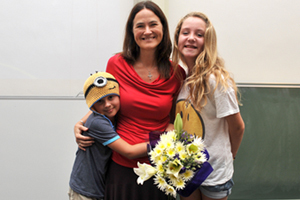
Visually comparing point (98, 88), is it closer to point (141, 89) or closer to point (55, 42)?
point (141, 89)

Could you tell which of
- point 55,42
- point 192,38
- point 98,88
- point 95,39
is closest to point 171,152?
point 98,88

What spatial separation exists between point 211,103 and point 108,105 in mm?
580

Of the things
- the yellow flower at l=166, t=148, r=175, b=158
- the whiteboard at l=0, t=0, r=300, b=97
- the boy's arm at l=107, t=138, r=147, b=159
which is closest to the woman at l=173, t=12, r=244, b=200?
the boy's arm at l=107, t=138, r=147, b=159

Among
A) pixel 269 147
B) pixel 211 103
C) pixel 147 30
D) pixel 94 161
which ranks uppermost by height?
pixel 147 30

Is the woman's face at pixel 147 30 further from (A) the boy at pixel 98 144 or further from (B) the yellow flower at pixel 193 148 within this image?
(B) the yellow flower at pixel 193 148

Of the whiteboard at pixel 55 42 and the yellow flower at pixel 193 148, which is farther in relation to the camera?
the whiteboard at pixel 55 42

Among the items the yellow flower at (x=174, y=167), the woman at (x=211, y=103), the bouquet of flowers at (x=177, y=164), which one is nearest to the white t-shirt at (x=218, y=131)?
the woman at (x=211, y=103)

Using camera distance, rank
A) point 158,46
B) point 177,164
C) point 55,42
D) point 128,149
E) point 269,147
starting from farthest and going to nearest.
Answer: point 269,147 < point 55,42 < point 158,46 < point 128,149 < point 177,164

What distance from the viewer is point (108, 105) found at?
1413 millimetres

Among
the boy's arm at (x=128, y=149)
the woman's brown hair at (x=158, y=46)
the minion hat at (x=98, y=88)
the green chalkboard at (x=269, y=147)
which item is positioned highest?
the woman's brown hair at (x=158, y=46)

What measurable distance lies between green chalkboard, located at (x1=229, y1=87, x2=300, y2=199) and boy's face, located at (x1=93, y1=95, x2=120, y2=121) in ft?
5.09

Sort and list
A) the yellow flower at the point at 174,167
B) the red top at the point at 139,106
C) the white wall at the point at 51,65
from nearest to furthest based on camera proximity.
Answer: the yellow flower at the point at 174,167 → the red top at the point at 139,106 → the white wall at the point at 51,65

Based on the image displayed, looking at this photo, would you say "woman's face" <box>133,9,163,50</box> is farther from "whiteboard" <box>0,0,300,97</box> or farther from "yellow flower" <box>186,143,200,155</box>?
"whiteboard" <box>0,0,300,97</box>

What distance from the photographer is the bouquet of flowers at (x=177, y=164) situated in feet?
3.29
